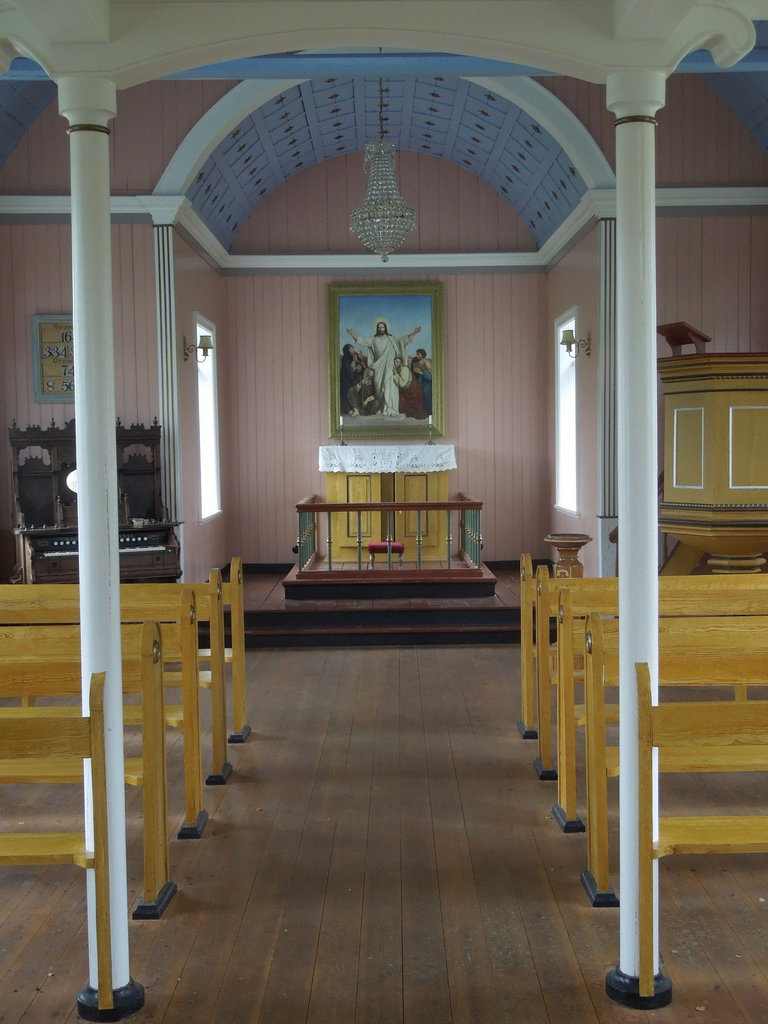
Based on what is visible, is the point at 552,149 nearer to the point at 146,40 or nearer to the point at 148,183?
the point at 148,183

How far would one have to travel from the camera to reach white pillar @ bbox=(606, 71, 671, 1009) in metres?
2.93

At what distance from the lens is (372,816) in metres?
4.32

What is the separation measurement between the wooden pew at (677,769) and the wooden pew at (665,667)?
15.0 inches

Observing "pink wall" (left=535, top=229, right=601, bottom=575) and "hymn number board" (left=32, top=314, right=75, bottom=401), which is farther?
"pink wall" (left=535, top=229, right=601, bottom=575)

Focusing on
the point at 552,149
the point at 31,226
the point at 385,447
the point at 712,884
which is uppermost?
the point at 552,149

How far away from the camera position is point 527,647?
5504 millimetres

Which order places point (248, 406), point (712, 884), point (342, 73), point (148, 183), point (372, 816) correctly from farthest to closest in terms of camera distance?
point (248, 406)
point (148, 183)
point (342, 73)
point (372, 816)
point (712, 884)

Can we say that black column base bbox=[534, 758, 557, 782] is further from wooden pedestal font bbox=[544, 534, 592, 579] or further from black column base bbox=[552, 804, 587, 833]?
wooden pedestal font bbox=[544, 534, 592, 579]

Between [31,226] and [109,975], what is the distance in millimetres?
7345

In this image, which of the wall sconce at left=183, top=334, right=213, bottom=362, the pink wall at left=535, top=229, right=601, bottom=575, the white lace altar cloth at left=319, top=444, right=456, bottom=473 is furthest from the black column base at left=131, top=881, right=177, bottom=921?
the white lace altar cloth at left=319, top=444, right=456, bottom=473

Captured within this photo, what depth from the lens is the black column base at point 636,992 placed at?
282 centimetres

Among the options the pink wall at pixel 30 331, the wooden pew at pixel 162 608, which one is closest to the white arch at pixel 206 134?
the pink wall at pixel 30 331

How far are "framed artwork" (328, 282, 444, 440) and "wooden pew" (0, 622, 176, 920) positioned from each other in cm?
761

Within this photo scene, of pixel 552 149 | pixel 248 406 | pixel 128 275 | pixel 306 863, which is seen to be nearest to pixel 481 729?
pixel 306 863
